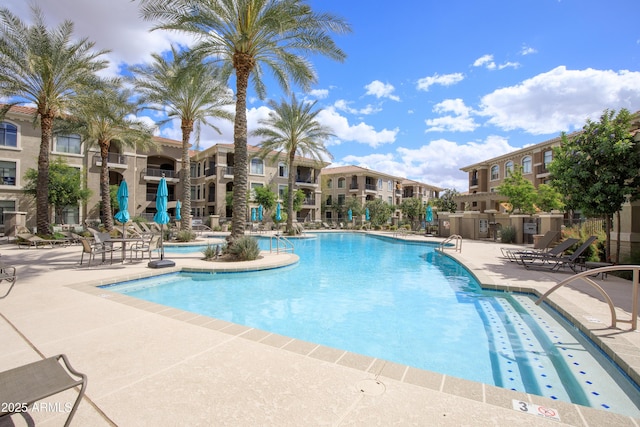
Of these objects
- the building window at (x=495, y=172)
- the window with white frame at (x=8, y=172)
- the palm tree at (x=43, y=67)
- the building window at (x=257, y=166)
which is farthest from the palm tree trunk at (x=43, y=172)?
the building window at (x=495, y=172)

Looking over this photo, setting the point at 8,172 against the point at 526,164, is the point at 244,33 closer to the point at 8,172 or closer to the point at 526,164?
the point at 8,172

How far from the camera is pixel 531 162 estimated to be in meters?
34.1

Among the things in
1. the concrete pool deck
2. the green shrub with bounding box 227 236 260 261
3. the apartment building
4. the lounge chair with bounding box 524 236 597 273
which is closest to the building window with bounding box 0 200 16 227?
the apartment building

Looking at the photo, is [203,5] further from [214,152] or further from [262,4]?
[214,152]

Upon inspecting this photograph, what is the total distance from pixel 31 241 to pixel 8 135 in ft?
56.4

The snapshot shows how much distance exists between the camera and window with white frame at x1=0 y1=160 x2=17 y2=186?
25531 mm

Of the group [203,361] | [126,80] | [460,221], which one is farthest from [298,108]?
[203,361]

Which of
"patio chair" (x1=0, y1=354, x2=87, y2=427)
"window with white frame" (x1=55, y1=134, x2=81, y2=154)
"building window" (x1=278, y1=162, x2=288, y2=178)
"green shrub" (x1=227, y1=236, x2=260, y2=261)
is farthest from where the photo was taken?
"building window" (x1=278, y1=162, x2=288, y2=178)

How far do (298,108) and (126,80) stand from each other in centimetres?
1157

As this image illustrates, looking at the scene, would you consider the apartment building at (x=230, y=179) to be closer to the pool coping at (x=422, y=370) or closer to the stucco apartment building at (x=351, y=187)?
the stucco apartment building at (x=351, y=187)

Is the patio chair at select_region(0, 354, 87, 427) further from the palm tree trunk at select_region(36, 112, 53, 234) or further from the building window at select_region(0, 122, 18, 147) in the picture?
the building window at select_region(0, 122, 18, 147)

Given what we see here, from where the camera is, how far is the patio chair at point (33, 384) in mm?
1778

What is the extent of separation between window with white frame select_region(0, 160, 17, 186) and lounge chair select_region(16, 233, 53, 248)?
48.0ft

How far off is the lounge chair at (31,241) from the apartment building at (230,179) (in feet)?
61.1
